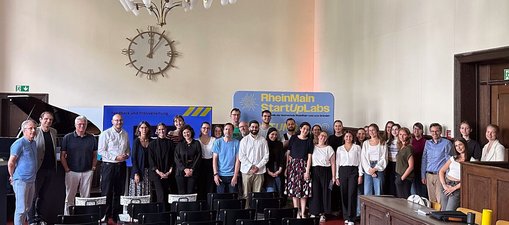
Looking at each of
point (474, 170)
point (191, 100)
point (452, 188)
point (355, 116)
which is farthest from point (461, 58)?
point (191, 100)

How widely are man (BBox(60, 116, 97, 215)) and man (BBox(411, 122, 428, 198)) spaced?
4504 mm

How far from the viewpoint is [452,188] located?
20.7 ft

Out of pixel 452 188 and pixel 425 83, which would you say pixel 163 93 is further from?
pixel 452 188

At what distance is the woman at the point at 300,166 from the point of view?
24.5 ft

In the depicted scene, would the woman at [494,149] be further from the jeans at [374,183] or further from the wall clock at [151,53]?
the wall clock at [151,53]

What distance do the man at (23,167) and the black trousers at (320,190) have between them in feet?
12.4

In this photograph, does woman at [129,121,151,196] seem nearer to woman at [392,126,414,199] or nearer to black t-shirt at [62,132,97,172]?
black t-shirt at [62,132,97,172]

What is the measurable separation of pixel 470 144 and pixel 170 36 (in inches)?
285

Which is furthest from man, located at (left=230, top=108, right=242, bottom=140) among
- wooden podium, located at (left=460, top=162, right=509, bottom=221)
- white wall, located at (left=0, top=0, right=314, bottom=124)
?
white wall, located at (left=0, top=0, right=314, bottom=124)

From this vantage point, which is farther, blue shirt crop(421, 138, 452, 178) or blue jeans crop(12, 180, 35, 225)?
blue shirt crop(421, 138, 452, 178)

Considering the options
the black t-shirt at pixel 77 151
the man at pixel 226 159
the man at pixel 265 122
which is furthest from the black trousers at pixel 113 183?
the man at pixel 265 122

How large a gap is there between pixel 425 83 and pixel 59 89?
755 cm

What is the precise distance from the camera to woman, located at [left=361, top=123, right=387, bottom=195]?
7.29m

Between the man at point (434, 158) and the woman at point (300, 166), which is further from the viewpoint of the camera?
the woman at point (300, 166)
